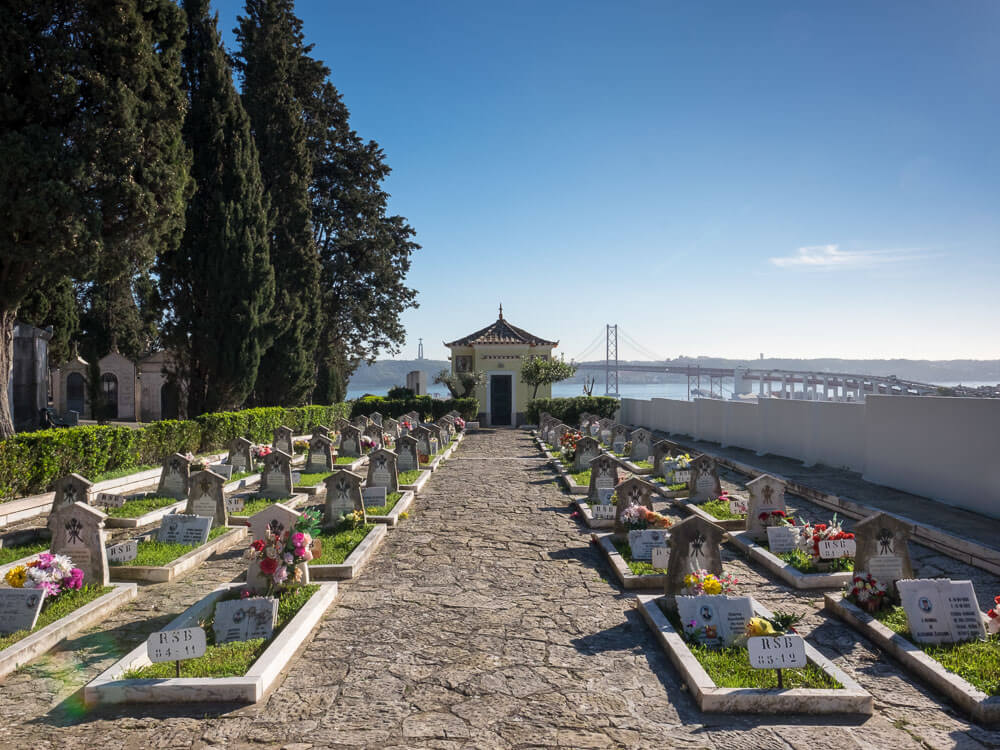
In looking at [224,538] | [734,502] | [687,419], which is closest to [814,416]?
[734,502]

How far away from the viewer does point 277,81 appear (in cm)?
2459

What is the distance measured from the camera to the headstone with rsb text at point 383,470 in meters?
11.8

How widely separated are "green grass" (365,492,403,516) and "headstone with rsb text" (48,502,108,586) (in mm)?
4059

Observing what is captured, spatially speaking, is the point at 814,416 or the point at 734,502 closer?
the point at 734,502

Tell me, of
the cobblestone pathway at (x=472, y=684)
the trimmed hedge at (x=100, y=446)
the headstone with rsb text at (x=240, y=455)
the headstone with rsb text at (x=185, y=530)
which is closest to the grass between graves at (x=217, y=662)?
the cobblestone pathway at (x=472, y=684)

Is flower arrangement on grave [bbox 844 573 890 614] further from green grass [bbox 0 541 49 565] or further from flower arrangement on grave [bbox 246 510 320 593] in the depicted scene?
green grass [bbox 0 541 49 565]

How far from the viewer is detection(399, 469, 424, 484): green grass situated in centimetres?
1352

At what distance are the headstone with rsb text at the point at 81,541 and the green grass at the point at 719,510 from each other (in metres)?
7.72

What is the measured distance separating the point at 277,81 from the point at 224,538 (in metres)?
21.1

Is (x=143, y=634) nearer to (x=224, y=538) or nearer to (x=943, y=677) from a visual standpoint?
(x=224, y=538)

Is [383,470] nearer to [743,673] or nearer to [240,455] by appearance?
[240,455]

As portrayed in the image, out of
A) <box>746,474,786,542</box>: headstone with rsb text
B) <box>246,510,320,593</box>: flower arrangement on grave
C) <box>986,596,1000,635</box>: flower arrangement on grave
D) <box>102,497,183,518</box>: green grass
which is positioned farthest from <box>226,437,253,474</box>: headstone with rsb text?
<box>986,596,1000,635</box>: flower arrangement on grave

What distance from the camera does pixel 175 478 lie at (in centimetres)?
1126

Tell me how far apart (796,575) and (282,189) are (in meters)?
22.9
